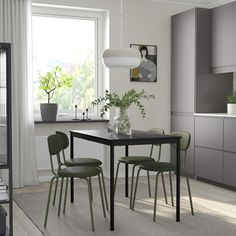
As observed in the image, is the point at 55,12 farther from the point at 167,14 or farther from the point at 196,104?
the point at 196,104

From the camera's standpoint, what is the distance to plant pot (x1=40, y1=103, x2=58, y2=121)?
5969mm

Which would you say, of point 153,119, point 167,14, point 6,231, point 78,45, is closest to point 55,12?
point 78,45

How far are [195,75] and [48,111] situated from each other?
81.8 inches

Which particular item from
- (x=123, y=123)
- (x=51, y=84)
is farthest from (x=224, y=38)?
(x=51, y=84)

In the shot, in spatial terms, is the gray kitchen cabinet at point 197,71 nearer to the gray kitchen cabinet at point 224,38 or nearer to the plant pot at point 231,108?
the gray kitchen cabinet at point 224,38

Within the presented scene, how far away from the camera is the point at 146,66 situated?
658cm

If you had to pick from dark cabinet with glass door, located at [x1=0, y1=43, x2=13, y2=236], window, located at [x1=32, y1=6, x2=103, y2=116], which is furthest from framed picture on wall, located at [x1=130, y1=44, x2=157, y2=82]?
dark cabinet with glass door, located at [x1=0, y1=43, x2=13, y2=236]

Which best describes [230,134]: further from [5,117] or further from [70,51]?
[5,117]

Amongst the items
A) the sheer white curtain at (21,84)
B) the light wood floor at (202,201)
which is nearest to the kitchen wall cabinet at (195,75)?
the light wood floor at (202,201)

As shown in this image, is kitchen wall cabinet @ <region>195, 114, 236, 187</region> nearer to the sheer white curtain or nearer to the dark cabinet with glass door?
the sheer white curtain

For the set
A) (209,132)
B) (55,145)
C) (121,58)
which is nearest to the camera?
(121,58)

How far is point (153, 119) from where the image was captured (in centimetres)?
668

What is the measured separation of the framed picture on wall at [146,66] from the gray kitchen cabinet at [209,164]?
131 cm

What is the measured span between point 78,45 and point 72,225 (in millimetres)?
3234
